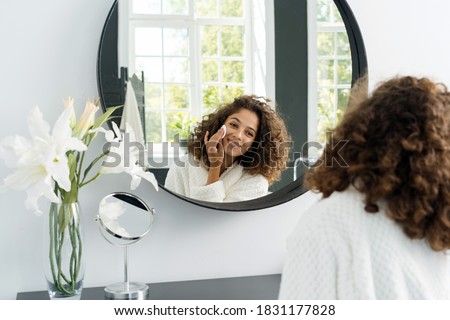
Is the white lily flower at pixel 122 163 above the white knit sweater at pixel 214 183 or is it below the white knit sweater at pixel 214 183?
above

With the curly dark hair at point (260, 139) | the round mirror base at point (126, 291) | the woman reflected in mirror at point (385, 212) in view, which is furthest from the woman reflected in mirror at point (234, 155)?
the woman reflected in mirror at point (385, 212)

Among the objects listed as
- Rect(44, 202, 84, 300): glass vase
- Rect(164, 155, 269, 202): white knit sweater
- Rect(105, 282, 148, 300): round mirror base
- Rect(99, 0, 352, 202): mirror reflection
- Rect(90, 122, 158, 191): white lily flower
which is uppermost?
Rect(99, 0, 352, 202): mirror reflection

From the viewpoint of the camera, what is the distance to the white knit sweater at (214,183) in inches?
66.9

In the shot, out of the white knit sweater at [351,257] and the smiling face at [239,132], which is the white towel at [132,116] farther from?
the white knit sweater at [351,257]

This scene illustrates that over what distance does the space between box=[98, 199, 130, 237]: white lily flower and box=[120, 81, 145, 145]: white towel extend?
0.61ft

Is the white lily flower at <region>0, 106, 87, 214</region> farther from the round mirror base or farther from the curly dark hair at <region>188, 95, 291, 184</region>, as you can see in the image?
the curly dark hair at <region>188, 95, 291, 184</region>

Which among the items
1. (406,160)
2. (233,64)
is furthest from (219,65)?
(406,160)

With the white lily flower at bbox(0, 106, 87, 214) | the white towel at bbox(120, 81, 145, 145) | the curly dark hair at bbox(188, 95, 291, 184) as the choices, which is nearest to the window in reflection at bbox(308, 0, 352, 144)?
the curly dark hair at bbox(188, 95, 291, 184)

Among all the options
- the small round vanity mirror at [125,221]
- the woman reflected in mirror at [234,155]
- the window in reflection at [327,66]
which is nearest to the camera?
the small round vanity mirror at [125,221]

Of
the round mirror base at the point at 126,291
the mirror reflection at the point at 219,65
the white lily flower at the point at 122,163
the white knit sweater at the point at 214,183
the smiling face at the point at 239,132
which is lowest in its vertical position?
the round mirror base at the point at 126,291

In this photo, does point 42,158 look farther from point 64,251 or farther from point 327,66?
point 327,66

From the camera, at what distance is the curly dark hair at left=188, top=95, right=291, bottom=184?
1714 mm

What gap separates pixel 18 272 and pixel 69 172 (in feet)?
1.16

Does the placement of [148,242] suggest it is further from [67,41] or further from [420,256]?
[420,256]
